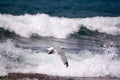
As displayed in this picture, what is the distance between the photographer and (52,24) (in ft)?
36.9

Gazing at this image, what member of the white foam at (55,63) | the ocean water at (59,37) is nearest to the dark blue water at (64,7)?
the ocean water at (59,37)

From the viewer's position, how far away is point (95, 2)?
1741 centimetres

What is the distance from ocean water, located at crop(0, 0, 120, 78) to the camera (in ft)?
23.4

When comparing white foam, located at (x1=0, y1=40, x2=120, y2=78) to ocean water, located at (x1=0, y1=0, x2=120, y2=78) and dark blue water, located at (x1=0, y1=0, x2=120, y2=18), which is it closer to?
ocean water, located at (x1=0, y1=0, x2=120, y2=78)

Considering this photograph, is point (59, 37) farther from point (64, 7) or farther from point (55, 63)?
point (64, 7)

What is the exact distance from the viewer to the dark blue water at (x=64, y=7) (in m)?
12.3

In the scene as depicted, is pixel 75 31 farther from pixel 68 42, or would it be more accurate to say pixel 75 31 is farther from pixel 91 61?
pixel 91 61

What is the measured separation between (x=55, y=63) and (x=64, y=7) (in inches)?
300

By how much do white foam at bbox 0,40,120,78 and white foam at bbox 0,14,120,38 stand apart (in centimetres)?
177

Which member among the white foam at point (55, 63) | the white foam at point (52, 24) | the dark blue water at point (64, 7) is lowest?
the white foam at point (55, 63)

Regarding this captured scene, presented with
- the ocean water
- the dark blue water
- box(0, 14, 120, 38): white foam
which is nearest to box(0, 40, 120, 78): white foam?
the ocean water

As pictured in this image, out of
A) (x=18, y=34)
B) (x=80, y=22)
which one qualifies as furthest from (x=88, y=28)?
(x=18, y=34)

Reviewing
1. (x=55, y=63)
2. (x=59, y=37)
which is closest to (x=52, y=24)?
(x=59, y=37)

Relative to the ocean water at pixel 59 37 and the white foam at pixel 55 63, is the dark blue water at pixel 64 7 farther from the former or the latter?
the white foam at pixel 55 63
